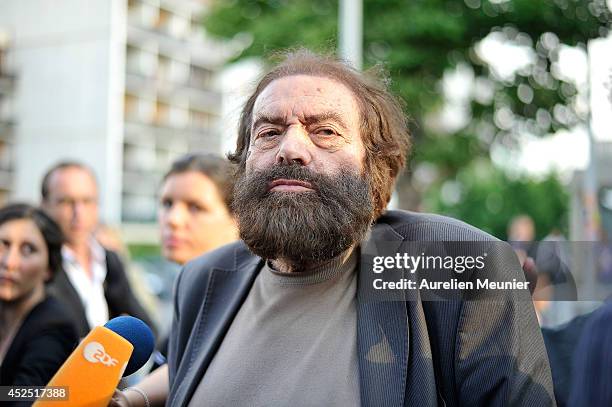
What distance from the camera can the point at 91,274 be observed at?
15.6 feet

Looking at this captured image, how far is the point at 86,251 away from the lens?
4.77 m

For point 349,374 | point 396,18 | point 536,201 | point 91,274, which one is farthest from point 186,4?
point 349,374

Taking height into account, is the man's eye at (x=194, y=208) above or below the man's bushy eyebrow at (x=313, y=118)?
below

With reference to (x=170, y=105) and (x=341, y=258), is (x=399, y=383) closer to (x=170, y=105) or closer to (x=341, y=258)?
(x=341, y=258)

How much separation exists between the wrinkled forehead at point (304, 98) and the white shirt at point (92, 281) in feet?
7.69

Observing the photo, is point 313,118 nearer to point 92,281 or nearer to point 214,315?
point 214,315

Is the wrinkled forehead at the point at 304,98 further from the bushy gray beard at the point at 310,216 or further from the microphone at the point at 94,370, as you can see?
the microphone at the point at 94,370

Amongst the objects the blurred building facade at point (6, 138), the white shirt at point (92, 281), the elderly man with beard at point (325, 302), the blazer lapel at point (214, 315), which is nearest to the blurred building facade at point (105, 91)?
the blurred building facade at point (6, 138)

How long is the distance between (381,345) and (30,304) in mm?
1901

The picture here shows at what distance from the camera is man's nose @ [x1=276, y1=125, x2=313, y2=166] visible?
7.57ft

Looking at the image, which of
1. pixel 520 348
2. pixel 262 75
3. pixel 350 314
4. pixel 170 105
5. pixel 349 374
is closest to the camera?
pixel 520 348

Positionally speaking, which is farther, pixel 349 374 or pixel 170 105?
pixel 170 105

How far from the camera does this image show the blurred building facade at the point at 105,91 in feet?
120

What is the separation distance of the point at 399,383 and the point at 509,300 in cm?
37
